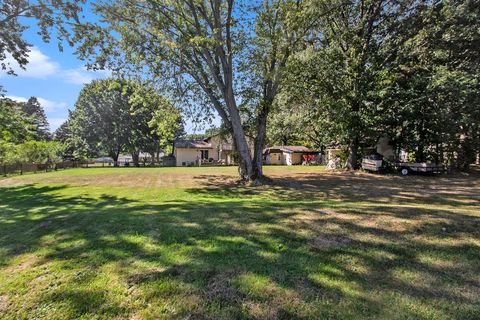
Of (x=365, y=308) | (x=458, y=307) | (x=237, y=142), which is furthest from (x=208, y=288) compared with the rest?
(x=237, y=142)

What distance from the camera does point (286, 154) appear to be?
139 feet

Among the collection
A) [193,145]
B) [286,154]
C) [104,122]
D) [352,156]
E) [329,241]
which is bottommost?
[329,241]

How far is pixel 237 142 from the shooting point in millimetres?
14039

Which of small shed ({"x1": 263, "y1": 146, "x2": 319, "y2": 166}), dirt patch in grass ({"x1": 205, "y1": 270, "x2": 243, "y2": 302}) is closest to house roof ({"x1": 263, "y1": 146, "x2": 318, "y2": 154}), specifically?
small shed ({"x1": 263, "y1": 146, "x2": 319, "y2": 166})

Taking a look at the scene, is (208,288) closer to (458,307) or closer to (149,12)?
(458,307)

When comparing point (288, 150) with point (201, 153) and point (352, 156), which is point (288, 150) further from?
point (352, 156)

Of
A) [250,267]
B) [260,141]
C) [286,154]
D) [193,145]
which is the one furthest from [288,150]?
[250,267]

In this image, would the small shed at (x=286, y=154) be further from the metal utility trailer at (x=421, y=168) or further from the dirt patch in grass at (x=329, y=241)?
the dirt patch in grass at (x=329, y=241)

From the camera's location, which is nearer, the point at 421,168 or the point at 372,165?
the point at 421,168

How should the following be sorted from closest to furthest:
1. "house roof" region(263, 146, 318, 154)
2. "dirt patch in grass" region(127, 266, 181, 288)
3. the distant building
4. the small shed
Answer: "dirt patch in grass" region(127, 266, 181, 288), the distant building, the small shed, "house roof" region(263, 146, 318, 154)

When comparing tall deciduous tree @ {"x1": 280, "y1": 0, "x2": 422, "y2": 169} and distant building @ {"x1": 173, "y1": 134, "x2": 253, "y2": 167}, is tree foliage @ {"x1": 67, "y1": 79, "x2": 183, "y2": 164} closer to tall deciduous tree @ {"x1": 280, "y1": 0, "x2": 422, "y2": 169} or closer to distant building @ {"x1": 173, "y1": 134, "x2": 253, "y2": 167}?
distant building @ {"x1": 173, "y1": 134, "x2": 253, "y2": 167}

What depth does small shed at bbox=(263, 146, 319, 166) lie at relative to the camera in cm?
4122

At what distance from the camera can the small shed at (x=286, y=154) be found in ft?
135

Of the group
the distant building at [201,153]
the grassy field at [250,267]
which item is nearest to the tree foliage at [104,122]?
the distant building at [201,153]
